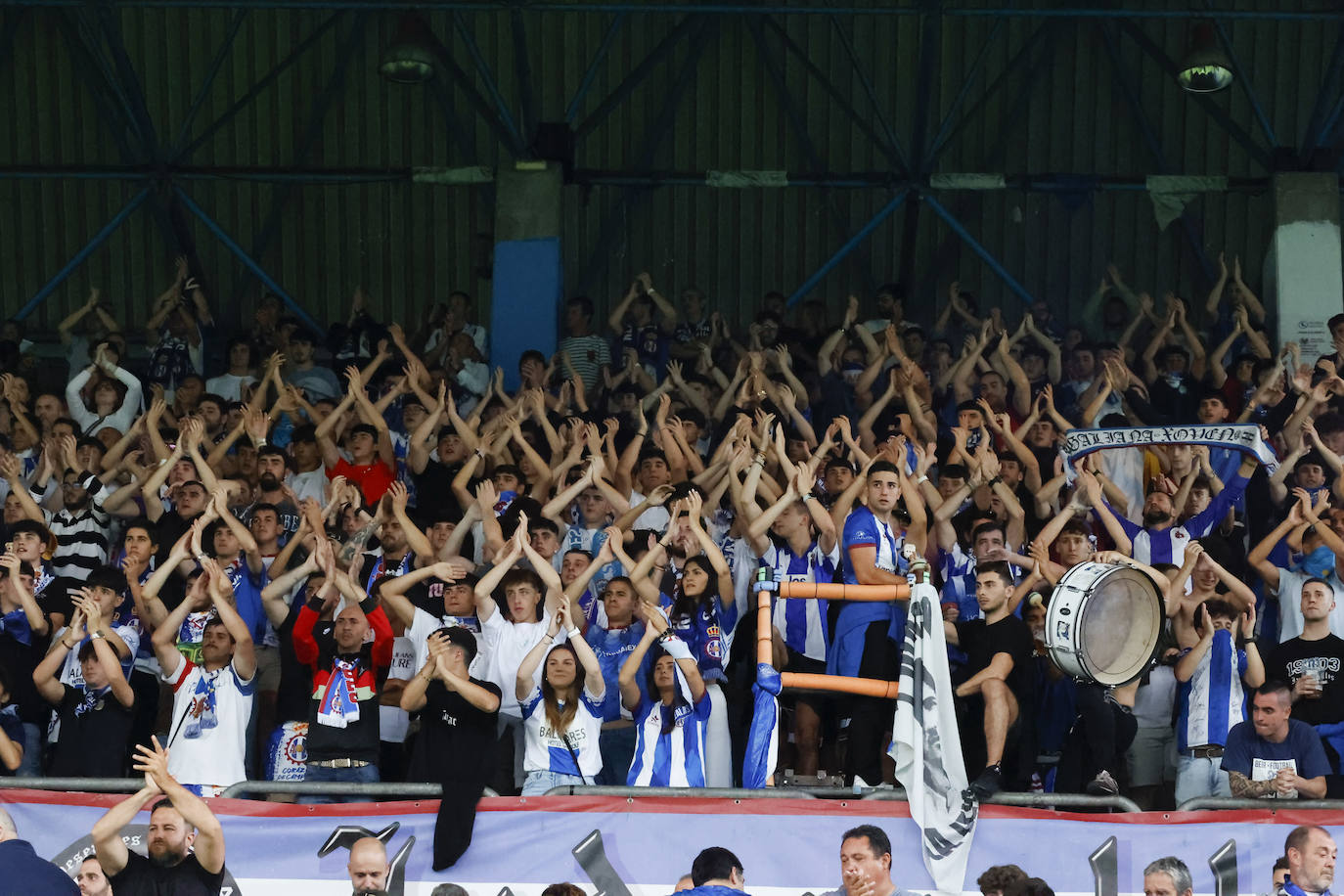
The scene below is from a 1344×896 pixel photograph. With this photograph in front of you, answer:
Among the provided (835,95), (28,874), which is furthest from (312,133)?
(28,874)

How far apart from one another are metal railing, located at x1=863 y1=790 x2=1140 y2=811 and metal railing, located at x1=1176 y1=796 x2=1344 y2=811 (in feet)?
0.23

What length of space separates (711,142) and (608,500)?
7085 mm

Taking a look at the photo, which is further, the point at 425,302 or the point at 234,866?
the point at 425,302

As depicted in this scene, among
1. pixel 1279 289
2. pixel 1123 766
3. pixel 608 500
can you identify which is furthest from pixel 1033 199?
pixel 1123 766

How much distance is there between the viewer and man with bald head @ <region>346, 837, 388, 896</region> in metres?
9.73

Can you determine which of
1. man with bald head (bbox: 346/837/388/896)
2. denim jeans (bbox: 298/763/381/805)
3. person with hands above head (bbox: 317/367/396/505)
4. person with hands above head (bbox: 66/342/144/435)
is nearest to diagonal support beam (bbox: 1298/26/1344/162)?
person with hands above head (bbox: 317/367/396/505)

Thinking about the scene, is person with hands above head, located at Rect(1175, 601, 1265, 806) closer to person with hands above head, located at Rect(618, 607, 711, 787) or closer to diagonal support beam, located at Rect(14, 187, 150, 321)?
person with hands above head, located at Rect(618, 607, 711, 787)

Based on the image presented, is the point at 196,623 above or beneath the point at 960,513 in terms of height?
beneath

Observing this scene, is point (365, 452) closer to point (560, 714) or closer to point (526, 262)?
point (526, 262)

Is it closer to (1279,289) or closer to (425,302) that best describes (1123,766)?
(1279,289)

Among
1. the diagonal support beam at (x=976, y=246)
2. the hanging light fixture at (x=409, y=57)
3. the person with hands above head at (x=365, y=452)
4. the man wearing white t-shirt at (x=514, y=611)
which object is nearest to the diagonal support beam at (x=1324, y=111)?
the diagonal support beam at (x=976, y=246)

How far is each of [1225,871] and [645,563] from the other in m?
3.69

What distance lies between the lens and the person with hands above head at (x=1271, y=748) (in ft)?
34.2

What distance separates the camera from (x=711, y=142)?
763 inches
